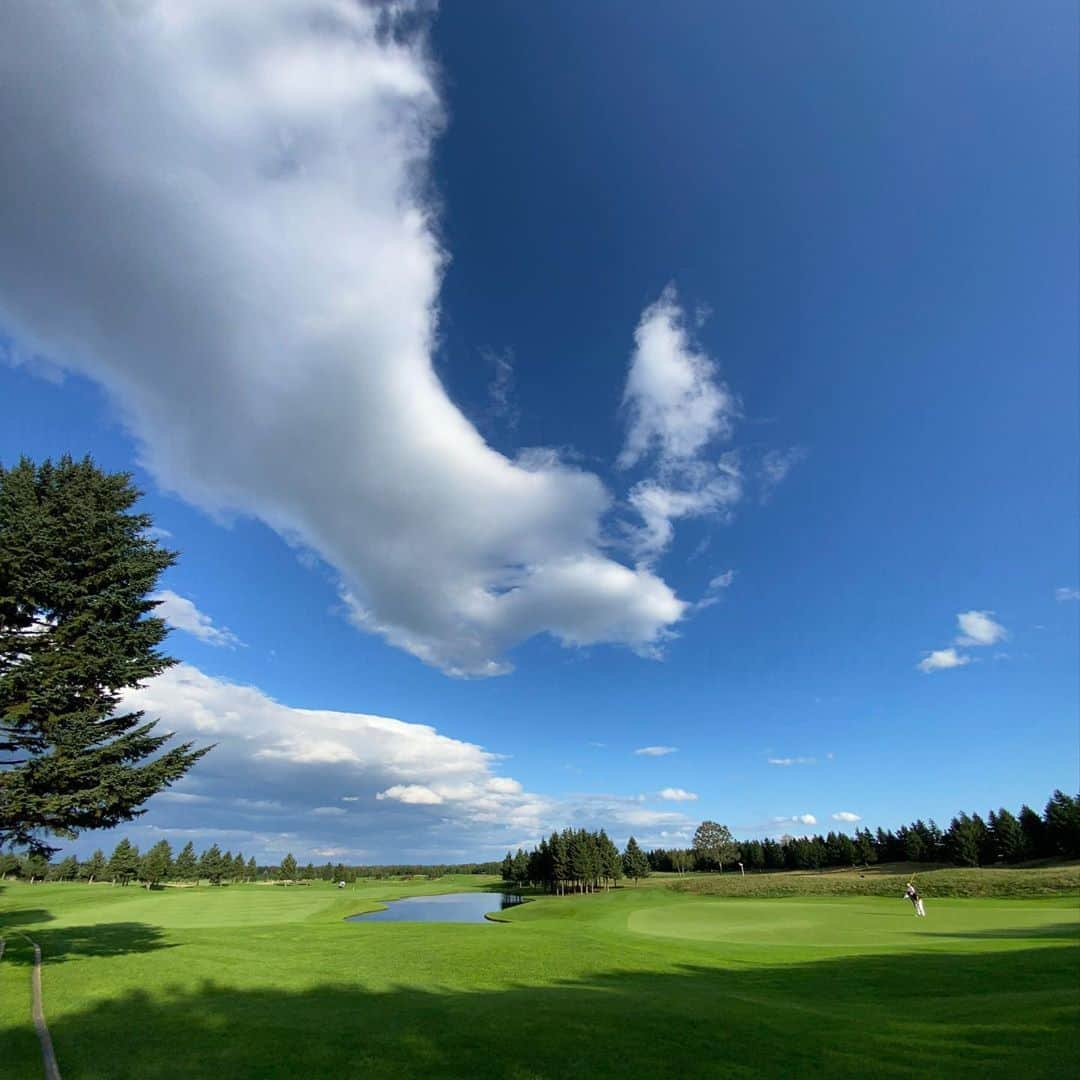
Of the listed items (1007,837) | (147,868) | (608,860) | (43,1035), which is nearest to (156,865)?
(147,868)

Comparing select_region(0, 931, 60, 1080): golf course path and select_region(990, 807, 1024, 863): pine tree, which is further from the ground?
select_region(990, 807, 1024, 863): pine tree

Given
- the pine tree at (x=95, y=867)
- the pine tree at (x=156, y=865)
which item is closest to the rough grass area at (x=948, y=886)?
the pine tree at (x=156, y=865)

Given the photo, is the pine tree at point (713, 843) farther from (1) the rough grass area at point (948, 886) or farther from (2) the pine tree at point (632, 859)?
(1) the rough grass area at point (948, 886)

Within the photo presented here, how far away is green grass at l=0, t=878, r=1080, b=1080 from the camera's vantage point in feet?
31.3

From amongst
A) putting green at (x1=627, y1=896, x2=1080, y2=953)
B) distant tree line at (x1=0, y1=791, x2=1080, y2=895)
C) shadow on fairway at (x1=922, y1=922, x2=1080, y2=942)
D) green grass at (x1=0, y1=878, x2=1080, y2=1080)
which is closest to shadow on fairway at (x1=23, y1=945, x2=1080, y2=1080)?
green grass at (x1=0, y1=878, x2=1080, y2=1080)

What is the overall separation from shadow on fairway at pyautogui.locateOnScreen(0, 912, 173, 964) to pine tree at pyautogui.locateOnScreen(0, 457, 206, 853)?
15.8ft

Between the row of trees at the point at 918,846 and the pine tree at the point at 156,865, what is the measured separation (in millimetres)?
117328

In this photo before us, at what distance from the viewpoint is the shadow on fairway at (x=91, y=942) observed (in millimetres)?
19734

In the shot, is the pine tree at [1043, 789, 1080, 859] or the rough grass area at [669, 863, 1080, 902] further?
the pine tree at [1043, 789, 1080, 859]

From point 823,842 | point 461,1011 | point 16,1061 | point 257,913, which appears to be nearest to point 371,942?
point 461,1011

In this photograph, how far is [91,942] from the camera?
2298 cm

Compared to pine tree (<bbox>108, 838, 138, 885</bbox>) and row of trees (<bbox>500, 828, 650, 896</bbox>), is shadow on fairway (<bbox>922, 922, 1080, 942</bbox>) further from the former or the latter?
pine tree (<bbox>108, 838, 138, 885</bbox>)

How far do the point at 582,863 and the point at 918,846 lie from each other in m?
65.9

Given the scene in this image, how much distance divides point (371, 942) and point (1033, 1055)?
84.9ft
